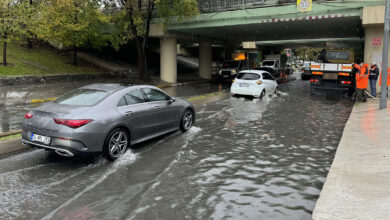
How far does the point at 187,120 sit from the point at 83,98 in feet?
10.9

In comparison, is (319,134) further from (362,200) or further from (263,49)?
(263,49)

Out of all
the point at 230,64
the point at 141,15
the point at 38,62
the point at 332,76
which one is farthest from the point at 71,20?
the point at 332,76

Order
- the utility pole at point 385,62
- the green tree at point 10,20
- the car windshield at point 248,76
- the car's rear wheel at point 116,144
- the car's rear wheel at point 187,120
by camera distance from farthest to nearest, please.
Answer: the green tree at point 10,20 < the car windshield at point 248,76 < the utility pole at point 385,62 < the car's rear wheel at point 187,120 < the car's rear wheel at point 116,144

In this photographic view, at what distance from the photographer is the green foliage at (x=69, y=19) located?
22.9 meters

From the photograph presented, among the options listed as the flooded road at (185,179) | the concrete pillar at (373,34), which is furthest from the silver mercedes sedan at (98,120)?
the concrete pillar at (373,34)

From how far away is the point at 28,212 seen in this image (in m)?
4.28

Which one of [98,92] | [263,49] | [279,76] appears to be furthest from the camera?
[263,49]

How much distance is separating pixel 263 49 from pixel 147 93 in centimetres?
5552

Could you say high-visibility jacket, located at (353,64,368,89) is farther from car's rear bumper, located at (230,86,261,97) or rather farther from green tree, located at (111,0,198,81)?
green tree, located at (111,0,198,81)

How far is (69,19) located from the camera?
923 inches

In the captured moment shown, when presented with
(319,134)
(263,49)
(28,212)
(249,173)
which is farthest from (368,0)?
(263,49)

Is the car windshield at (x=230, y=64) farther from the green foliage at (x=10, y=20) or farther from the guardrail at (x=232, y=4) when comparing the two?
the green foliage at (x=10, y=20)

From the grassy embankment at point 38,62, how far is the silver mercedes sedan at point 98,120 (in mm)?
16493

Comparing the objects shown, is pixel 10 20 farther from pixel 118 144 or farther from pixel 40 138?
pixel 118 144
